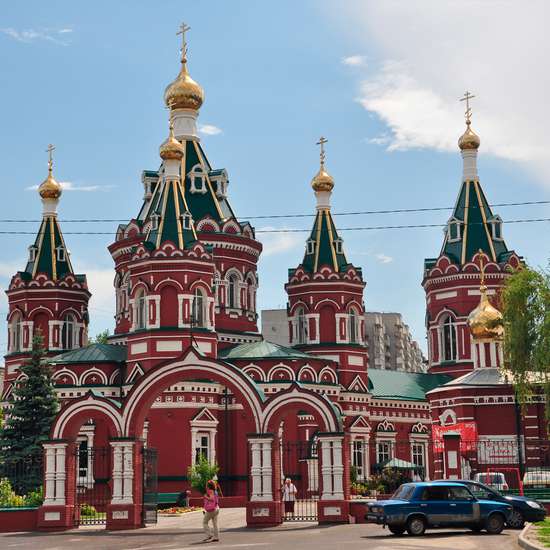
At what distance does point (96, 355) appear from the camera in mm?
45812

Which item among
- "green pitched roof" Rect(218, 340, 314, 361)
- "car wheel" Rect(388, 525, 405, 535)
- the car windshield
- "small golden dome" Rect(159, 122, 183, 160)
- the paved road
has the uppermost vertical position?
"small golden dome" Rect(159, 122, 183, 160)

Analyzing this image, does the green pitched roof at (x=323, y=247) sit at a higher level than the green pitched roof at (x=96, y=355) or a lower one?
higher

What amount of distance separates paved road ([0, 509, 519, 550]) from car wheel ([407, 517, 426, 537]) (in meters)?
0.23

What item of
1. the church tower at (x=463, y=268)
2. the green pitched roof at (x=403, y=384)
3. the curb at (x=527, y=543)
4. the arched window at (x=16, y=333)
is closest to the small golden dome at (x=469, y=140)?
the church tower at (x=463, y=268)

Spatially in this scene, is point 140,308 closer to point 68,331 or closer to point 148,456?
point 68,331

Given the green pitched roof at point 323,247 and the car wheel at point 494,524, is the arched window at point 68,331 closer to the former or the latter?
the green pitched roof at point 323,247

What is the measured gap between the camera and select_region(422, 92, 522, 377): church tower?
55938 mm

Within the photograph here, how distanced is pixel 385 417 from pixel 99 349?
1665 centimetres

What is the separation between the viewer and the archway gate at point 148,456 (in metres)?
29.2

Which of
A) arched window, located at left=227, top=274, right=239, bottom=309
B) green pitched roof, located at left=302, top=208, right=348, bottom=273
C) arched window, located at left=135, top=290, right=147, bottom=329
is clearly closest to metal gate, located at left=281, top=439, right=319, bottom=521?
arched window, located at left=227, top=274, right=239, bottom=309

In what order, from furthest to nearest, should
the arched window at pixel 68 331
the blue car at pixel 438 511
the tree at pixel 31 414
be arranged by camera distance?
the arched window at pixel 68 331 < the tree at pixel 31 414 < the blue car at pixel 438 511

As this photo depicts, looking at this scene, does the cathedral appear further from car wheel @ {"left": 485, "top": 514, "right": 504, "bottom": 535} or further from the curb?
the curb

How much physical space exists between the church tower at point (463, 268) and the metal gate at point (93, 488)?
21.1 meters

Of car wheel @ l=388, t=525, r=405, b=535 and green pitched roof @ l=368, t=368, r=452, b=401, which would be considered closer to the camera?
car wheel @ l=388, t=525, r=405, b=535
